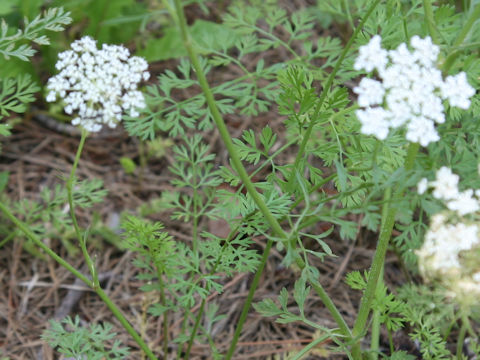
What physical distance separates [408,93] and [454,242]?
0.36 meters

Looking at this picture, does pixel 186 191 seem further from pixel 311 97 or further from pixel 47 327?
pixel 311 97

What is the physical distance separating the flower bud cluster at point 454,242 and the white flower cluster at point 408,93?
0.12 m

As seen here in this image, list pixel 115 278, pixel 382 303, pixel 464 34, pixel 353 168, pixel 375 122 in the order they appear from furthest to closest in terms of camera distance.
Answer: pixel 115 278, pixel 382 303, pixel 353 168, pixel 464 34, pixel 375 122

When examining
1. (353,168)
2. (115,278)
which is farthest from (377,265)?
(115,278)

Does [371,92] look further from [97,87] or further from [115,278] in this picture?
[115,278]

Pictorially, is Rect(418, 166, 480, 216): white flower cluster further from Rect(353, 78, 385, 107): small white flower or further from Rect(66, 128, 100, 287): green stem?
Rect(66, 128, 100, 287): green stem

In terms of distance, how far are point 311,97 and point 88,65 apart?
0.66m

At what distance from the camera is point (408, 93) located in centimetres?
124

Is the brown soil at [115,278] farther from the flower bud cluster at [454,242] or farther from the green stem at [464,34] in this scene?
the green stem at [464,34]

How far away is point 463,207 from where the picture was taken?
1.24 m

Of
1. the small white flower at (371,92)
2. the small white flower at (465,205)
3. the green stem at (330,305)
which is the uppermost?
the small white flower at (371,92)

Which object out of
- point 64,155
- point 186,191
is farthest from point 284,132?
point 64,155

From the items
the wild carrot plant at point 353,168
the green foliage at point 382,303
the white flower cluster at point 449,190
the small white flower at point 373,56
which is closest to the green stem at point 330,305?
the wild carrot plant at point 353,168

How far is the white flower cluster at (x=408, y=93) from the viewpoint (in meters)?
1.21
